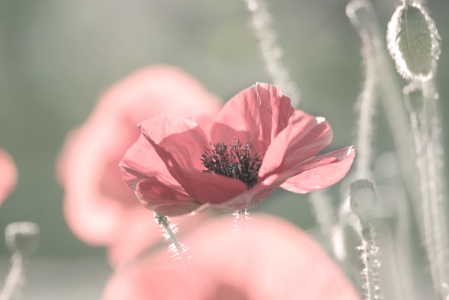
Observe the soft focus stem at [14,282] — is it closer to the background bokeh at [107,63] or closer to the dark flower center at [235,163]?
the dark flower center at [235,163]

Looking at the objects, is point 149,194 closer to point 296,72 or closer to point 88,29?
point 296,72

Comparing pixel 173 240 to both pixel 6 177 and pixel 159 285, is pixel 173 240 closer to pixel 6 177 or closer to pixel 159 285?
pixel 159 285

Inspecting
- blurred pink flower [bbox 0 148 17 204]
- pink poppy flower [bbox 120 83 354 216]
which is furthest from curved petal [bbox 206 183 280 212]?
blurred pink flower [bbox 0 148 17 204]

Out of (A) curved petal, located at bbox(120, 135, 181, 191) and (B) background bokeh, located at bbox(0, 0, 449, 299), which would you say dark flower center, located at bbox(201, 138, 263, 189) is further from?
(B) background bokeh, located at bbox(0, 0, 449, 299)

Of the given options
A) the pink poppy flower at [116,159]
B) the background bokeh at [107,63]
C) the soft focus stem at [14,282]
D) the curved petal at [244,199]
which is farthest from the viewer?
the background bokeh at [107,63]

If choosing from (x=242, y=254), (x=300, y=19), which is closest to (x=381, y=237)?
(x=242, y=254)

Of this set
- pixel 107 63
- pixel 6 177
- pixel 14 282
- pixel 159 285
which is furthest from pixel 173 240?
pixel 107 63

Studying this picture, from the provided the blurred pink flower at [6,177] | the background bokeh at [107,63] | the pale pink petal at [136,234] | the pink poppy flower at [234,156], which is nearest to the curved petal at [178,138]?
the pink poppy flower at [234,156]
